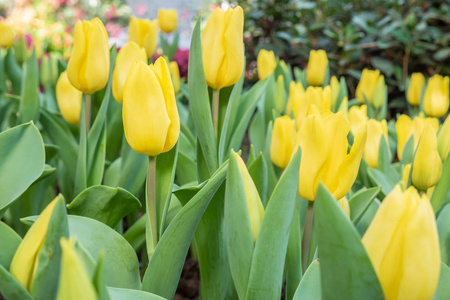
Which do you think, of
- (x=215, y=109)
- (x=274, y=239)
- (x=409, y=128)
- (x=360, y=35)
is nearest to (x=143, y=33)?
(x=215, y=109)

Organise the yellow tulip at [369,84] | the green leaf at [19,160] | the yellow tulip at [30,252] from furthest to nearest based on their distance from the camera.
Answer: the yellow tulip at [369,84]
the green leaf at [19,160]
the yellow tulip at [30,252]

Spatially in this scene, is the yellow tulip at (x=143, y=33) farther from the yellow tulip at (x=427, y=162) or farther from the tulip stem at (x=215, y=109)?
the yellow tulip at (x=427, y=162)

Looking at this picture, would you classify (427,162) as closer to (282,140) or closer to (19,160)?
(282,140)

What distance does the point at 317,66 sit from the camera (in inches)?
53.6

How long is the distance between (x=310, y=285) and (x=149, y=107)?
9.5 inches

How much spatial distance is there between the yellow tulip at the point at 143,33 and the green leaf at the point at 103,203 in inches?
24.7

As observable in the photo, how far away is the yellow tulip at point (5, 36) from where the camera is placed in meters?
1.50

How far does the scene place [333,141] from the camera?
51cm

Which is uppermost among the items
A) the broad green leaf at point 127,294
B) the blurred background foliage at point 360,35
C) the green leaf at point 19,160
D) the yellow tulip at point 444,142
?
the green leaf at point 19,160

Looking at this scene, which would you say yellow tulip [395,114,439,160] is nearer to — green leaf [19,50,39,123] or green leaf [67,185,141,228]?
green leaf [67,185,141,228]

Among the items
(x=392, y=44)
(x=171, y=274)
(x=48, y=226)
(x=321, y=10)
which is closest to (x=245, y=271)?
(x=171, y=274)

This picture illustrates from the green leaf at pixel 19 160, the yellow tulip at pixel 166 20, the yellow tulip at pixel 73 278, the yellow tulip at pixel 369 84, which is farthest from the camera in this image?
the yellow tulip at pixel 166 20

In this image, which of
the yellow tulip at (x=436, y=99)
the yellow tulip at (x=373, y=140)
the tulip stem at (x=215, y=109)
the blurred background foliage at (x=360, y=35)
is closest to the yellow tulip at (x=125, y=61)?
the tulip stem at (x=215, y=109)

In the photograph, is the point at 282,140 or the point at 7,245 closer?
the point at 7,245
